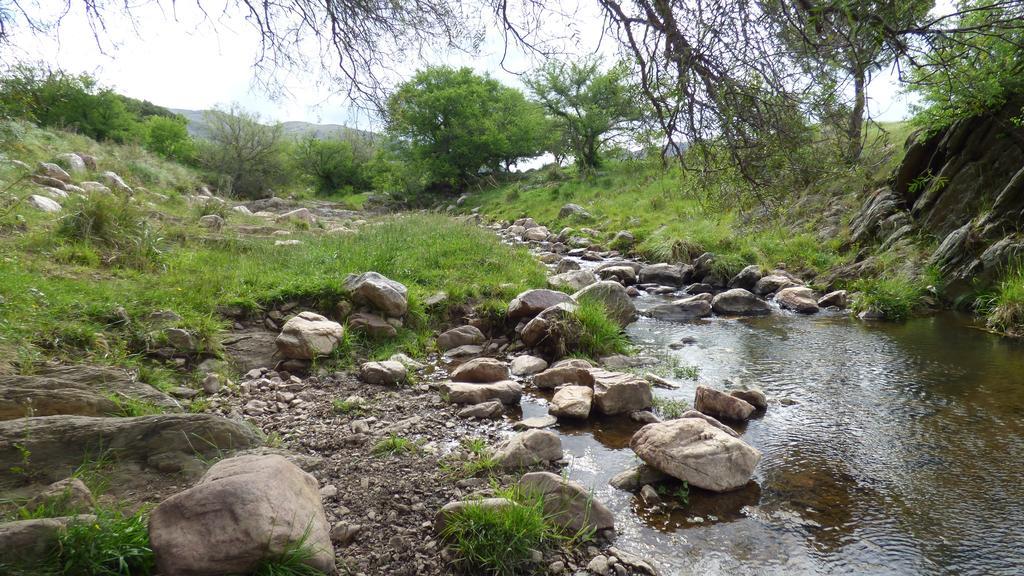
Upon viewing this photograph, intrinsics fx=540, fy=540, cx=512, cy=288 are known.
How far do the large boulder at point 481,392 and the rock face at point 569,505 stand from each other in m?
2.03

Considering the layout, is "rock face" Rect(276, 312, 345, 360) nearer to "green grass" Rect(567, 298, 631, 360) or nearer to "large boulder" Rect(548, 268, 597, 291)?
"green grass" Rect(567, 298, 631, 360)

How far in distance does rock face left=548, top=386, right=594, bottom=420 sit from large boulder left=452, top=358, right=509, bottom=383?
82cm

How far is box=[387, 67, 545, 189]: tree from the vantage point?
3722 cm

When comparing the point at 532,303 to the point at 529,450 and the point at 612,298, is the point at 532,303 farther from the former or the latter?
the point at 529,450

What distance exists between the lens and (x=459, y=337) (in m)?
7.15

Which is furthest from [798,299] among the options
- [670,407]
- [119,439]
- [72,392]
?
[72,392]

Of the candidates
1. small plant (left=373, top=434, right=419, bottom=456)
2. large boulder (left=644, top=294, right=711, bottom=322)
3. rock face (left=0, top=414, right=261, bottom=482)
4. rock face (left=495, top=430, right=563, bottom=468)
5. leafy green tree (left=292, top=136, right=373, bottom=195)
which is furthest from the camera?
leafy green tree (left=292, top=136, right=373, bottom=195)

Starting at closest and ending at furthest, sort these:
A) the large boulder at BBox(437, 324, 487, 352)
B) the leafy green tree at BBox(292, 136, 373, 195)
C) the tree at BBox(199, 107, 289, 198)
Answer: the large boulder at BBox(437, 324, 487, 352), the tree at BBox(199, 107, 289, 198), the leafy green tree at BBox(292, 136, 373, 195)

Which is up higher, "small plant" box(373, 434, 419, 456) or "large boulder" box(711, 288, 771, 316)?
"large boulder" box(711, 288, 771, 316)

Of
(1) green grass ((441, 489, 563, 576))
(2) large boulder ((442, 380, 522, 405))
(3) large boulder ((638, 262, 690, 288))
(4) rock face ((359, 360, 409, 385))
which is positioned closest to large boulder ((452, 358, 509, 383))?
(2) large boulder ((442, 380, 522, 405))

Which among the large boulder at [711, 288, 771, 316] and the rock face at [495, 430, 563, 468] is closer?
the rock face at [495, 430, 563, 468]

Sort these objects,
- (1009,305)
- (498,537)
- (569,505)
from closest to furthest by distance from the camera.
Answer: (498,537)
(569,505)
(1009,305)

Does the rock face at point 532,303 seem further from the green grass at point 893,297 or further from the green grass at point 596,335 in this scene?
the green grass at point 893,297

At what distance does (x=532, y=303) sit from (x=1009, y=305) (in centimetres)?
670
